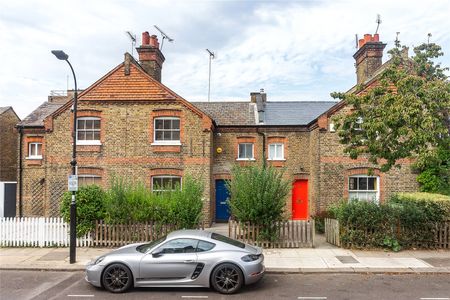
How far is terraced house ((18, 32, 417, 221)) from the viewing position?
18438 millimetres

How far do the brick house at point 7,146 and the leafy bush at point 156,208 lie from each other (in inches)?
636

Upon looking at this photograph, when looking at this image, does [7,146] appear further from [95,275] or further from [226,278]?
[226,278]

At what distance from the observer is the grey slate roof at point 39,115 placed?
67.9 feet

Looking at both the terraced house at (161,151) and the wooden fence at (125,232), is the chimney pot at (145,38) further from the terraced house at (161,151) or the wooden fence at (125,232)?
the wooden fence at (125,232)

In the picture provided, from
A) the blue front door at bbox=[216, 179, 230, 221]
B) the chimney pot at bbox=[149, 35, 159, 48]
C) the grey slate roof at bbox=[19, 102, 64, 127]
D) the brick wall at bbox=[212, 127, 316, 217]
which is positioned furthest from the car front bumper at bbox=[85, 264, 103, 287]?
the chimney pot at bbox=[149, 35, 159, 48]

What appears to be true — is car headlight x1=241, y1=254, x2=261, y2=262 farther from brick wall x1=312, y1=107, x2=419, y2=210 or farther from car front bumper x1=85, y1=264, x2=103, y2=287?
brick wall x1=312, y1=107, x2=419, y2=210

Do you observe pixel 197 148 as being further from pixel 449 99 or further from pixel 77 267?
pixel 449 99

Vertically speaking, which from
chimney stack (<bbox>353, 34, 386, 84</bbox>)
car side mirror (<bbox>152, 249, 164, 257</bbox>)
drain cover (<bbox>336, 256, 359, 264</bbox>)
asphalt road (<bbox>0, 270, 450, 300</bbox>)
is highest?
chimney stack (<bbox>353, 34, 386, 84</bbox>)

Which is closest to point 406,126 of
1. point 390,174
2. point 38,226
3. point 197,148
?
point 390,174

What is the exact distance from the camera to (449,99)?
12344 millimetres

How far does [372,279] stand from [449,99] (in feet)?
21.5

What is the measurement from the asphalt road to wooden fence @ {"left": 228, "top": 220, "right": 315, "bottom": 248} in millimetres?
3103

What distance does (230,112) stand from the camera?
885 inches

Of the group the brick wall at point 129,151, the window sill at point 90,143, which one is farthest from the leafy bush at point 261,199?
the window sill at point 90,143
